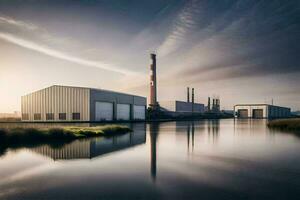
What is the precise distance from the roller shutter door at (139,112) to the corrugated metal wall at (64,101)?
20.8 metres

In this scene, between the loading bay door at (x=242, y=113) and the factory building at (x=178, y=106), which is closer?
the factory building at (x=178, y=106)

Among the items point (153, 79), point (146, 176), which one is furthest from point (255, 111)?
point (146, 176)

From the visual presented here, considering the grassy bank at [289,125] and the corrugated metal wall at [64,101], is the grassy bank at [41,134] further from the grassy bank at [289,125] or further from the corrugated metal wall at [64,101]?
the grassy bank at [289,125]

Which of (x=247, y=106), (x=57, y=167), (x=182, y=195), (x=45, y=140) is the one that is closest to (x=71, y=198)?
(x=182, y=195)

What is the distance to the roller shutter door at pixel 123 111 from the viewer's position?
6358 centimetres

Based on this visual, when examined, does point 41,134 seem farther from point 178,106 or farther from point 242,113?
point 242,113

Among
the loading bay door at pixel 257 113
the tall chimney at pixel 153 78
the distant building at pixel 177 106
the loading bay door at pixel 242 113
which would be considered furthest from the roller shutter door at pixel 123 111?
the loading bay door at pixel 257 113

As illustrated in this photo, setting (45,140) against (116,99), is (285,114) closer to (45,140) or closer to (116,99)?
(116,99)

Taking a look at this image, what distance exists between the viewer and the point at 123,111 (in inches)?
2586

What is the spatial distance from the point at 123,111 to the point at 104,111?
29.3 feet

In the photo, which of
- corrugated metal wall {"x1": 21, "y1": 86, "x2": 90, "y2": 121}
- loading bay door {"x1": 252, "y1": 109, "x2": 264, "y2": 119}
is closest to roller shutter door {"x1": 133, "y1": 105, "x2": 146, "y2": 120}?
corrugated metal wall {"x1": 21, "y1": 86, "x2": 90, "y2": 121}

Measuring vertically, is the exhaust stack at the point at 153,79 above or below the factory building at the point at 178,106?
above

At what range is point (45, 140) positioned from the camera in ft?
74.8

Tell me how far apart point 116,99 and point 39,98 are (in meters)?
17.4
